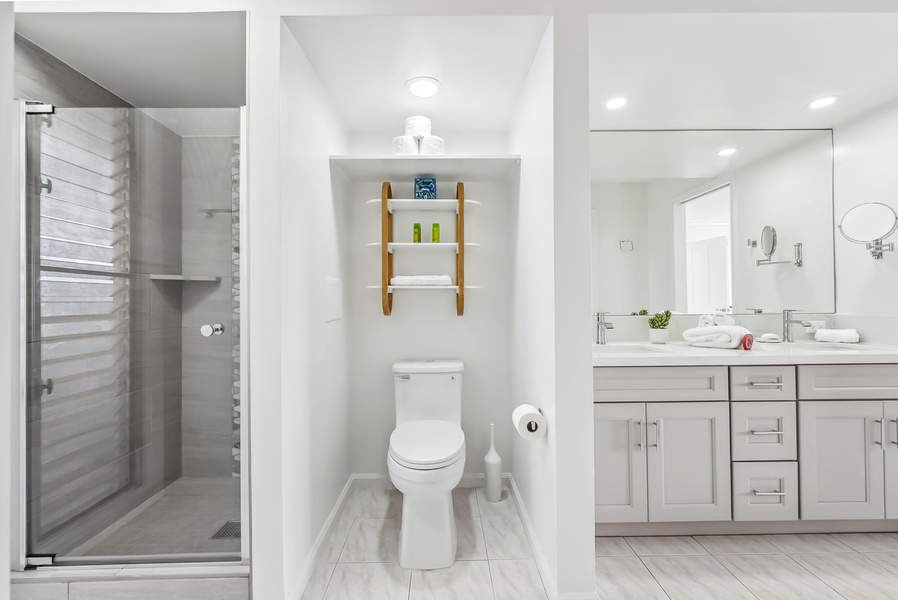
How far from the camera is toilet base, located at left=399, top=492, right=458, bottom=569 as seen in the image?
179 centimetres

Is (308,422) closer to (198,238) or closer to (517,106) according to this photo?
(198,238)

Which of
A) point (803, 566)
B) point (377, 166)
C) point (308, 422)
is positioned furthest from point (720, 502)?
point (377, 166)

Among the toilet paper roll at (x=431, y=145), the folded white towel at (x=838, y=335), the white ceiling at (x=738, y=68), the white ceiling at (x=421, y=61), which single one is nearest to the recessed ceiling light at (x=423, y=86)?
the white ceiling at (x=421, y=61)

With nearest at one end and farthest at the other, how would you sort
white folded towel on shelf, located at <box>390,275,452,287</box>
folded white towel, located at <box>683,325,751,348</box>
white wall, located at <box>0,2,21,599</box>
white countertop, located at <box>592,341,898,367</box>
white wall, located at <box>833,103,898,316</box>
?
white wall, located at <box>0,2,21,599</box>
white countertop, located at <box>592,341,898,367</box>
folded white towel, located at <box>683,325,751,348</box>
white wall, located at <box>833,103,898,316</box>
white folded towel on shelf, located at <box>390,275,452,287</box>

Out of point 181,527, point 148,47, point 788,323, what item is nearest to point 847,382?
point 788,323

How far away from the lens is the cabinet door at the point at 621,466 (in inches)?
75.9

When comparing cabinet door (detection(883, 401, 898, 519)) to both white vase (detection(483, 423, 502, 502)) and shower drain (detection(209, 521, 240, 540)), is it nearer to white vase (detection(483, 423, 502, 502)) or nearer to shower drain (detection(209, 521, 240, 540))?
white vase (detection(483, 423, 502, 502))

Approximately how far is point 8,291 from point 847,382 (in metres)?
3.41

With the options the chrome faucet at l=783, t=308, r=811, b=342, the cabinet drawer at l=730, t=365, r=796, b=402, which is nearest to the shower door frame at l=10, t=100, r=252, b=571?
the cabinet drawer at l=730, t=365, r=796, b=402

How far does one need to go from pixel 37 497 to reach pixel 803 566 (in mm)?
2995

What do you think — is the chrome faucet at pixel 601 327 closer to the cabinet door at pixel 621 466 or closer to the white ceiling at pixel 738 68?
the cabinet door at pixel 621 466

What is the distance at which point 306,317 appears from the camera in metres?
1.73

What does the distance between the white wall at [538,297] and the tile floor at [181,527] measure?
1.16 meters

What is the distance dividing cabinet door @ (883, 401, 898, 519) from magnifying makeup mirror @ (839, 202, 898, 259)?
0.84 metres
